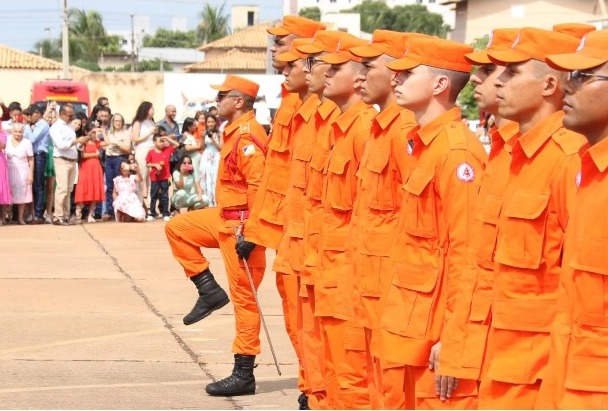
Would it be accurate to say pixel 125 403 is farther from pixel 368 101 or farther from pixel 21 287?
pixel 21 287

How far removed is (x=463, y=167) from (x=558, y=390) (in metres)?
1.55

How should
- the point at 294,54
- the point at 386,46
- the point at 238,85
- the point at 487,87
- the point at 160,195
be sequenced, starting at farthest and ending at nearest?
1. the point at 160,195
2. the point at 238,85
3. the point at 294,54
4. the point at 386,46
5. the point at 487,87

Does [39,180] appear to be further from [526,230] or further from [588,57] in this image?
[588,57]

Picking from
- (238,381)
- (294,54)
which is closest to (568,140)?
(294,54)

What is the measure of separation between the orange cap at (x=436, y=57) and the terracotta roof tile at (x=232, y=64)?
71817 millimetres

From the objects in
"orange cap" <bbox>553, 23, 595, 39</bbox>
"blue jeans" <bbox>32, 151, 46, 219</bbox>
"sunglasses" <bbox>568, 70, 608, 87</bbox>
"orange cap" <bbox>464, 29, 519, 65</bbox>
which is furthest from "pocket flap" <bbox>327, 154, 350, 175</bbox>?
"blue jeans" <bbox>32, 151, 46, 219</bbox>

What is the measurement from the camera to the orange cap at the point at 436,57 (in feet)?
20.0

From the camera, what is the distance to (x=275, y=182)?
8.66 metres

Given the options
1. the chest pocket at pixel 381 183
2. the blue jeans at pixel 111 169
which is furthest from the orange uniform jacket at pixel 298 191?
the blue jeans at pixel 111 169

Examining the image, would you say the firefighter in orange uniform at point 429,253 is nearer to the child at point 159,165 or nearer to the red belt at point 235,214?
the red belt at point 235,214

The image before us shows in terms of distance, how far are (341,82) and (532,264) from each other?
284 centimetres

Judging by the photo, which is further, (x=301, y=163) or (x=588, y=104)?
(x=301, y=163)

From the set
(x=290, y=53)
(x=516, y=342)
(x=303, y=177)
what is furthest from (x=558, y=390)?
(x=290, y=53)

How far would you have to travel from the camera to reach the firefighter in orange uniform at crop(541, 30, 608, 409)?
13.8ft
